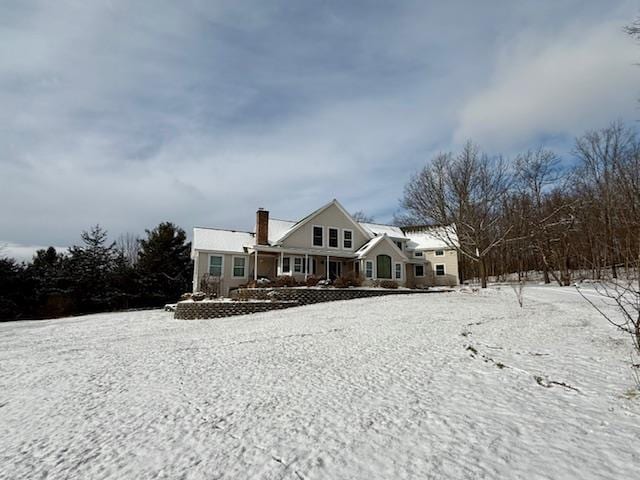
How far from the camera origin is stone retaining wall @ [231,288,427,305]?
17.0 m

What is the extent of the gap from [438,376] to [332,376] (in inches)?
63.0

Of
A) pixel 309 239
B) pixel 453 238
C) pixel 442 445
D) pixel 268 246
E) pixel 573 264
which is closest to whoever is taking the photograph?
pixel 442 445

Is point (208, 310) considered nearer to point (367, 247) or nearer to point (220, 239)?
point (220, 239)

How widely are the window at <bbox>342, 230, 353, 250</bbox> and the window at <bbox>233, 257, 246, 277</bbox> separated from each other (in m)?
6.91

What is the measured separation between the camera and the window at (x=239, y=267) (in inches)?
879

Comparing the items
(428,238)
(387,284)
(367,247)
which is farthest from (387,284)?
(428,238)

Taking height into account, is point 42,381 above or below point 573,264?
below

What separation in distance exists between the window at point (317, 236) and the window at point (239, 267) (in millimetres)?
4780

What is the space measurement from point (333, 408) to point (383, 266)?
20.8 m

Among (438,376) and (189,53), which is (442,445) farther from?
(189,53)

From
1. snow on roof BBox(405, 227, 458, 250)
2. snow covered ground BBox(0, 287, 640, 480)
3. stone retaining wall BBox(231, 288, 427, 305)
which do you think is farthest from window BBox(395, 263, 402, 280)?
snow covered ground BBox(0, 287, 640, 480)

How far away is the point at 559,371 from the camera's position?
5316 millimetres

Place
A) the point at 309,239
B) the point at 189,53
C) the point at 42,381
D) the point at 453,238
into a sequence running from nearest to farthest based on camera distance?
the point at 42,381 < the point at 189,53 < the point at 309,239 < the point at 453,238

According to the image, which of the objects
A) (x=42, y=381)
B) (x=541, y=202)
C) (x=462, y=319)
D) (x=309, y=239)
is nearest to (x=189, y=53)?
(x=42, y=381)
